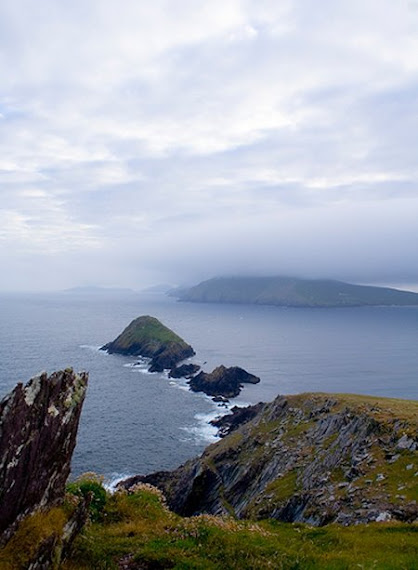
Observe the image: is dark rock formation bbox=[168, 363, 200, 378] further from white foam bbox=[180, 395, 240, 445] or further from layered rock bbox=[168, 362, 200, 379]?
white foam bbox=[180, 395, 240, 445]

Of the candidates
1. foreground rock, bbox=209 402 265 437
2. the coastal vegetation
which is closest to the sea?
foreground rock, bbox=209 402 265 437

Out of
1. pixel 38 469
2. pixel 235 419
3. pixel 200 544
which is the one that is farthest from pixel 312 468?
pixel 235 419

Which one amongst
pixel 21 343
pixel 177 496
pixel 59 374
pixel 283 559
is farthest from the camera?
pixel 21 343

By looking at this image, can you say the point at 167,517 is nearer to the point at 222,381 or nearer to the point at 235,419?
the point at 235,419

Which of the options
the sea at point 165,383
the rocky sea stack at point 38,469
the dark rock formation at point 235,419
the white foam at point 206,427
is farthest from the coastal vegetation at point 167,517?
the dark rock formation at point 235,419

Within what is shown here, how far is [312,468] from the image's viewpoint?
38.8 meters

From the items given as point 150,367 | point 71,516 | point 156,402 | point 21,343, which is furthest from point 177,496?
point 21,343

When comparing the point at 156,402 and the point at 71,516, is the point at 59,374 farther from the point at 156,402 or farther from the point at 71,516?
the point at 156,402

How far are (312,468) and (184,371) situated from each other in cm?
9779

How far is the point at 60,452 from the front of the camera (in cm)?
1354

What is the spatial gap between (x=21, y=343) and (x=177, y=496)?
133 m

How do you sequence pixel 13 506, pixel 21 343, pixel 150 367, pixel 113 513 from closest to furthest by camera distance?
pixel 13 506
pixel 113 513
pixel 150 367
pixel 21 343

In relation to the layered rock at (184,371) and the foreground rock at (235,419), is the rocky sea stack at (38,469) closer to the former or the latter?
the foreground rock at (235,419)

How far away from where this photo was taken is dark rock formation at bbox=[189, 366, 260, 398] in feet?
373
